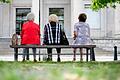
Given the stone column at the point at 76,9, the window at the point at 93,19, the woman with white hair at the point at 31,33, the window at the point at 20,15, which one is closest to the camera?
the woman with white hair at the point at 31,33

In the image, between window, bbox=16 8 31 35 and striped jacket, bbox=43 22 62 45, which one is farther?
window, bbox=16 8 31 35

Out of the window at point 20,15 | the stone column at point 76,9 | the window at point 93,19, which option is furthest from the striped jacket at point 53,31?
the window at point 20,15

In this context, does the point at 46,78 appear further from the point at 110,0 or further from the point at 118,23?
the point at 118,23

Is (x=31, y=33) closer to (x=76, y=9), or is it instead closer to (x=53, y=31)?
(x=53, y=31)

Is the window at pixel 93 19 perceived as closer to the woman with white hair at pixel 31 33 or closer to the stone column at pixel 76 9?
the stone column at pixel 76 9

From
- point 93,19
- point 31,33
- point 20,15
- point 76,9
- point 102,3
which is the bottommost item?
point 31,33

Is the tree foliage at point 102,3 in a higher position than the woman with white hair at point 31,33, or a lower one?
higher

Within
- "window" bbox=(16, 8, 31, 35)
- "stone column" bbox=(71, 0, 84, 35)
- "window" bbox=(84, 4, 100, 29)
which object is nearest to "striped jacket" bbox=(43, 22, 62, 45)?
"stone column" bbox=(71, 0, 84, 35)

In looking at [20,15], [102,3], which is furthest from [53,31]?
[20,15]

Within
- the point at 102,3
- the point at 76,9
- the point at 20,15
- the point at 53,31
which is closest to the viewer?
the point at 53,31

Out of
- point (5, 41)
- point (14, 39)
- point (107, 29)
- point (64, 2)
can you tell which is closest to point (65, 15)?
point (64, 2)

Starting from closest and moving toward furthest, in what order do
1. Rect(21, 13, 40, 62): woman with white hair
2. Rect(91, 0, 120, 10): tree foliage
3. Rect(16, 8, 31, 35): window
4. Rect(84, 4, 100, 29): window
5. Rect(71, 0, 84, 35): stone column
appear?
Rect(21, 13, 40, 62): woman with white hair → Rect(91, 0, 120, 10): tree foliage → Rect(71, 0, 84, 35): stone column → Rect(84, 4, 100, 29): window → Rect(16, 8, 31, 35): window

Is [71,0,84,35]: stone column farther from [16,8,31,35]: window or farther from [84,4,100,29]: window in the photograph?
[16,8,31,35]: window

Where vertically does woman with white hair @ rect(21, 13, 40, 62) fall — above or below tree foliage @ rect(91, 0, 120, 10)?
below
